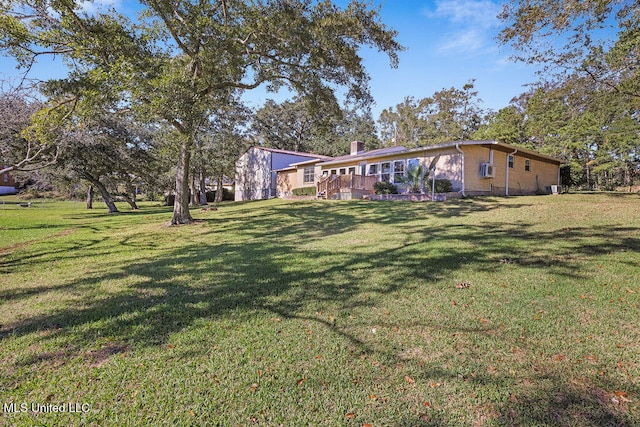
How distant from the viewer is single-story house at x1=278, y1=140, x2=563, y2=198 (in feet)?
54.3

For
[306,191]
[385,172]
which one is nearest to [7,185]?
[306,191]

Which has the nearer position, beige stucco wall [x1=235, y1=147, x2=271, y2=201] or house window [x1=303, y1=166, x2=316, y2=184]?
house window [x1=303, y1=166, x2=316, y2=184]

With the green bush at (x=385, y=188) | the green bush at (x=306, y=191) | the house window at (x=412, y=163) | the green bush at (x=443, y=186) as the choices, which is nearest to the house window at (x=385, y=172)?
the green bush at (x=385, y=188)

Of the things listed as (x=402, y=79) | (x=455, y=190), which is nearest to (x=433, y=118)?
(x=455, y=190)

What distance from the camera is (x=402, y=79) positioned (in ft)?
42.9

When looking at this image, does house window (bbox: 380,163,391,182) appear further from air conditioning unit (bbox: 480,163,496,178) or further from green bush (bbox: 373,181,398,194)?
air conditioning unit (bbox: 480,163,496,178)

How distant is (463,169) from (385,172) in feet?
16.5

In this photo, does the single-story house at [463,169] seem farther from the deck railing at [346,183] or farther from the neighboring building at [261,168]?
the neighboring building at [261,168]

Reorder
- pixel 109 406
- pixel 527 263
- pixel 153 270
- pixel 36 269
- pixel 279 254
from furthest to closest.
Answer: pixel 279 254 → pixel 36 269 → pixel 153 270 → pixel 527 263 → pixel 109 406

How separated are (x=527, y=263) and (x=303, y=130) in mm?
41219

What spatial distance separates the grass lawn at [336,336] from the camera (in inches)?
94.0

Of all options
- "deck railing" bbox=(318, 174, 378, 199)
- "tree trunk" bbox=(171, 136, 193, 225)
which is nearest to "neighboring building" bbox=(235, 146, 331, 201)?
"deck railing" bbox=(318, 174, 378, 199)

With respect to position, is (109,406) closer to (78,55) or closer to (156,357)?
(156,357)

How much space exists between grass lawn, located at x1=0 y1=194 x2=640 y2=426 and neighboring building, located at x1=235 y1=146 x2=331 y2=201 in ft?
74.8
